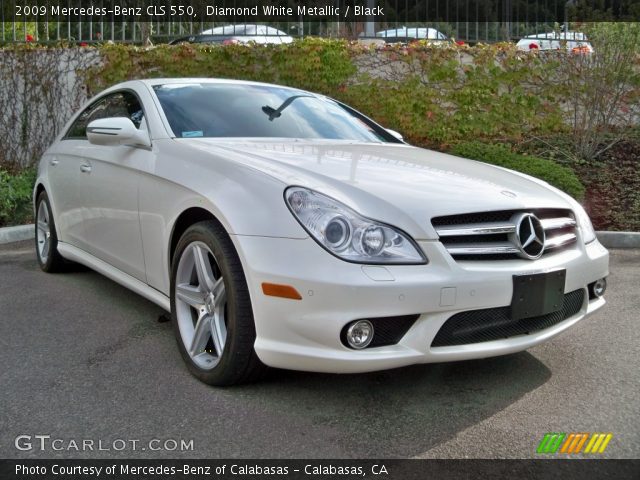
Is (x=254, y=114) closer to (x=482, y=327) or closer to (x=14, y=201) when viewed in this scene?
(x=482, y=327)

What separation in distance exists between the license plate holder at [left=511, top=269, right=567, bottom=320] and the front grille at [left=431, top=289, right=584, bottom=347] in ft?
0.17

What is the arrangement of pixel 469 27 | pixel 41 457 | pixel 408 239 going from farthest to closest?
pixel 469 27, pixel 408 239, pixel 41 457

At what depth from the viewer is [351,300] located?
2.71 metres

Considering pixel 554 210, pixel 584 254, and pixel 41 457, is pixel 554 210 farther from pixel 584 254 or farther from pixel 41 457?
pixel 41 457

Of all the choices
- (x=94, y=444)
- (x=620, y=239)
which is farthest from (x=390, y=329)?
(x=620, y=239)

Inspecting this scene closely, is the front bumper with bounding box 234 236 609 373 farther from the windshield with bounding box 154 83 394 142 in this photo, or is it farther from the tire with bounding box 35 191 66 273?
the tire with bounding box 35 191 66 273

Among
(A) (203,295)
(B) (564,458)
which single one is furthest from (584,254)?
(A) (203,295)

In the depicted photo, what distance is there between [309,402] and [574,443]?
1031mm

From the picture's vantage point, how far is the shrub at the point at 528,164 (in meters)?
7.07

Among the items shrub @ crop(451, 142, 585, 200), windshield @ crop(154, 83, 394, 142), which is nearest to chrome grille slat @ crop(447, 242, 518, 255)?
windshield @ crop(154, 83, 394, 142)

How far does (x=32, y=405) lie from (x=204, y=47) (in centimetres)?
675

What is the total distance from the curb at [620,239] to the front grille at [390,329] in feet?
14.4

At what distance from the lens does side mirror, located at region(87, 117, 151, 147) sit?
153 inches

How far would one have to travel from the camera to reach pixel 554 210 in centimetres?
337
